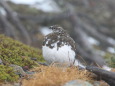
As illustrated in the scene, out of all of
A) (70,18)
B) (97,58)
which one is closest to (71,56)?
(97,58)

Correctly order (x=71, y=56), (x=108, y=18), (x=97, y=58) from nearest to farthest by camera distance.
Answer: (x=71, y=56)
(x=97, y=58)
(x=108, y=18)

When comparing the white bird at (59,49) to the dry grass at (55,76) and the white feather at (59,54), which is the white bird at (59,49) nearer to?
the white feather at (59,54)

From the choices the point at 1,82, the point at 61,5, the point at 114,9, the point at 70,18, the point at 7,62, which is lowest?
the point at 1,82

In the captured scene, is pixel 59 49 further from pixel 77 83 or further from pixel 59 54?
pixel 77 83

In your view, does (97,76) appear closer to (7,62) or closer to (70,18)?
(7,62)

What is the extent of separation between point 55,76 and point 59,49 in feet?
1.88

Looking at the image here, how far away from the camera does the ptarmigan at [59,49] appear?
3926mm

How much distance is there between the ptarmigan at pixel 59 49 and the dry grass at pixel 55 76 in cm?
22

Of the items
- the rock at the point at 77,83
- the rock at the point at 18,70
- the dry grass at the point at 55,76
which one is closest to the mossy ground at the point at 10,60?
the rock at the point at 18,70

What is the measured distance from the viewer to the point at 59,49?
392 centimetres

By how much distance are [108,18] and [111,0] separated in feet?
4.48

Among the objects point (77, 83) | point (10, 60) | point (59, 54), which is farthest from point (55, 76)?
point (10, 60)

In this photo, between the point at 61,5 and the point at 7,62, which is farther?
the point at 61,5

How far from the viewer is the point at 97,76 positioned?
12.4ft
